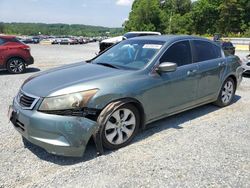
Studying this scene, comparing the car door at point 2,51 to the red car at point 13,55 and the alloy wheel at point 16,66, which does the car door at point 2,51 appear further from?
the alloy wheel at point 16,66

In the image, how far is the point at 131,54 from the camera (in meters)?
5.01

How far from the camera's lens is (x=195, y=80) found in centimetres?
529

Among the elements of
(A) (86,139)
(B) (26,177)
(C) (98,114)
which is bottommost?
(B) (26,177)

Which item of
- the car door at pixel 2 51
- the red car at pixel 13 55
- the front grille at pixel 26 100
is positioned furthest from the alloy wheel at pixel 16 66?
the front grille at pixel 26 100

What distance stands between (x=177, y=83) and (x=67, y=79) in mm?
1836

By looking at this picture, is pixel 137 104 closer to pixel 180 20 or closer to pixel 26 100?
pixel 26 100

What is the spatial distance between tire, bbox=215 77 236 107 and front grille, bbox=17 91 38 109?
12.9 feet

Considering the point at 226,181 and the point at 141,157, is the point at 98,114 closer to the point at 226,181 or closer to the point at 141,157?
the point at 141,157

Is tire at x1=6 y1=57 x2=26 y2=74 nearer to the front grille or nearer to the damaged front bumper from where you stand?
the front grille

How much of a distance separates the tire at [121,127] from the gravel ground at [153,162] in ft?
0.40

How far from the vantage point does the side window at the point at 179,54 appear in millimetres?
4852

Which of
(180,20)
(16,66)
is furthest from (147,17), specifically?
(16,66)

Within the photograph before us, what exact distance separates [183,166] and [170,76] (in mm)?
1578

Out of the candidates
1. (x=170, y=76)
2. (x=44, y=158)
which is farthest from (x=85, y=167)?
(x=170, y=76)
